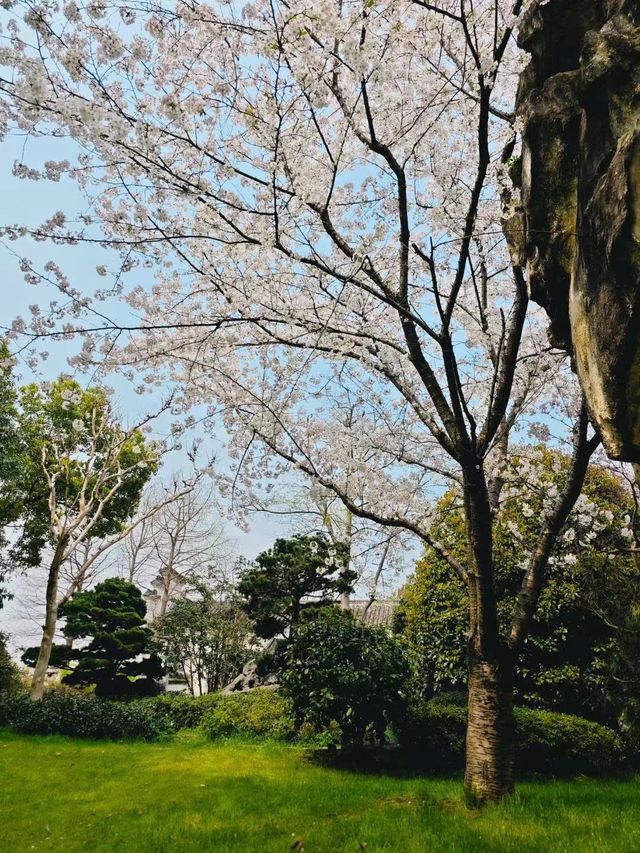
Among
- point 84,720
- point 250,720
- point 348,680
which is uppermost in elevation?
point 348,680

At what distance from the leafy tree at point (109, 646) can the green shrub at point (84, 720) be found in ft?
13.3

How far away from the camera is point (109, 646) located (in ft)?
45.0

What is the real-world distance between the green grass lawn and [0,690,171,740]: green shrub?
2336mm

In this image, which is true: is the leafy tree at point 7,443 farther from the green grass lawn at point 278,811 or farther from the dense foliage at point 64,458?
the green grass lawn at point 278,811

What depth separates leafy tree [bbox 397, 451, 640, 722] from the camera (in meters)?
7.45

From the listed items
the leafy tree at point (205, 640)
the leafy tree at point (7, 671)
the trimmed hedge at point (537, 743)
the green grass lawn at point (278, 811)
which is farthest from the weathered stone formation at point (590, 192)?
the leafy tree at point (7, 671)

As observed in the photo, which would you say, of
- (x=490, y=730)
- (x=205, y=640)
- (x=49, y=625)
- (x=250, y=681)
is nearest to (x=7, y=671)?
(x=49, y=625)

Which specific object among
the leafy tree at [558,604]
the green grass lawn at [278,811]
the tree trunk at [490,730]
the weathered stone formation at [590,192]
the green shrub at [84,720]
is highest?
the weathered stone formation at [590,192]

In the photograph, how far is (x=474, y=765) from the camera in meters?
4.79

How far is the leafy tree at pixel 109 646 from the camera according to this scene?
1370 centimetres

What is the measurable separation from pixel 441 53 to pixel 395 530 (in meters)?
6.11

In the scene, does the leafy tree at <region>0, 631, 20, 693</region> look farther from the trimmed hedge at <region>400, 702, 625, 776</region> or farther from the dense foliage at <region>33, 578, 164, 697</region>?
Result: the trimmed hedge at <region>400, 702, 625, 776</region>

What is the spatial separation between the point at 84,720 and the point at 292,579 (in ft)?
15.8

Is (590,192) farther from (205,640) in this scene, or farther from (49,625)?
(205,640)
